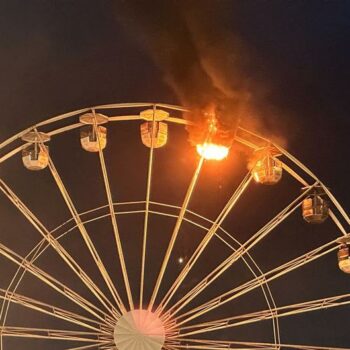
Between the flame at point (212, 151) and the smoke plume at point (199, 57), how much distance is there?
3 centimetres

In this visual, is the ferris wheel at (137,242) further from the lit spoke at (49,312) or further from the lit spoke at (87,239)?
the lit spoke at (87,239)

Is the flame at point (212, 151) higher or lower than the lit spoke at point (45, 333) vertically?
higher

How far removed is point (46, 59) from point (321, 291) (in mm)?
1906

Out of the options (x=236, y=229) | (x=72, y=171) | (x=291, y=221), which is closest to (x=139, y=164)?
(x=72, y=171)

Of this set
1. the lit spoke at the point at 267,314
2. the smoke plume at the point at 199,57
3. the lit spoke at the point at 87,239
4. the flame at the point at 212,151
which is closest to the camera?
the smoke plume at the point at 199,57

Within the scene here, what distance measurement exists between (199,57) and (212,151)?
1.30 ft

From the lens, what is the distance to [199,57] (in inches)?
97.6

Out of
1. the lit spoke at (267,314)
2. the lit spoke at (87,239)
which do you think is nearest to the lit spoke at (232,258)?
the lit spoke at (267,314)

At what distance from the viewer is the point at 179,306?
3.07 m

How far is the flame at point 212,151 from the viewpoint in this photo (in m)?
2.64

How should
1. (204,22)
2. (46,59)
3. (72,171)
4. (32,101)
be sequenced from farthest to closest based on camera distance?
(72,171)
(32,101)
(46,59)
(204,22)

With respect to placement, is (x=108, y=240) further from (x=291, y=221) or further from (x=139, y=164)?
(x=291, y=221)

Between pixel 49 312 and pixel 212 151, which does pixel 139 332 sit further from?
pixel 212 151

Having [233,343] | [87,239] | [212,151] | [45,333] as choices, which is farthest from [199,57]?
[45,333]
